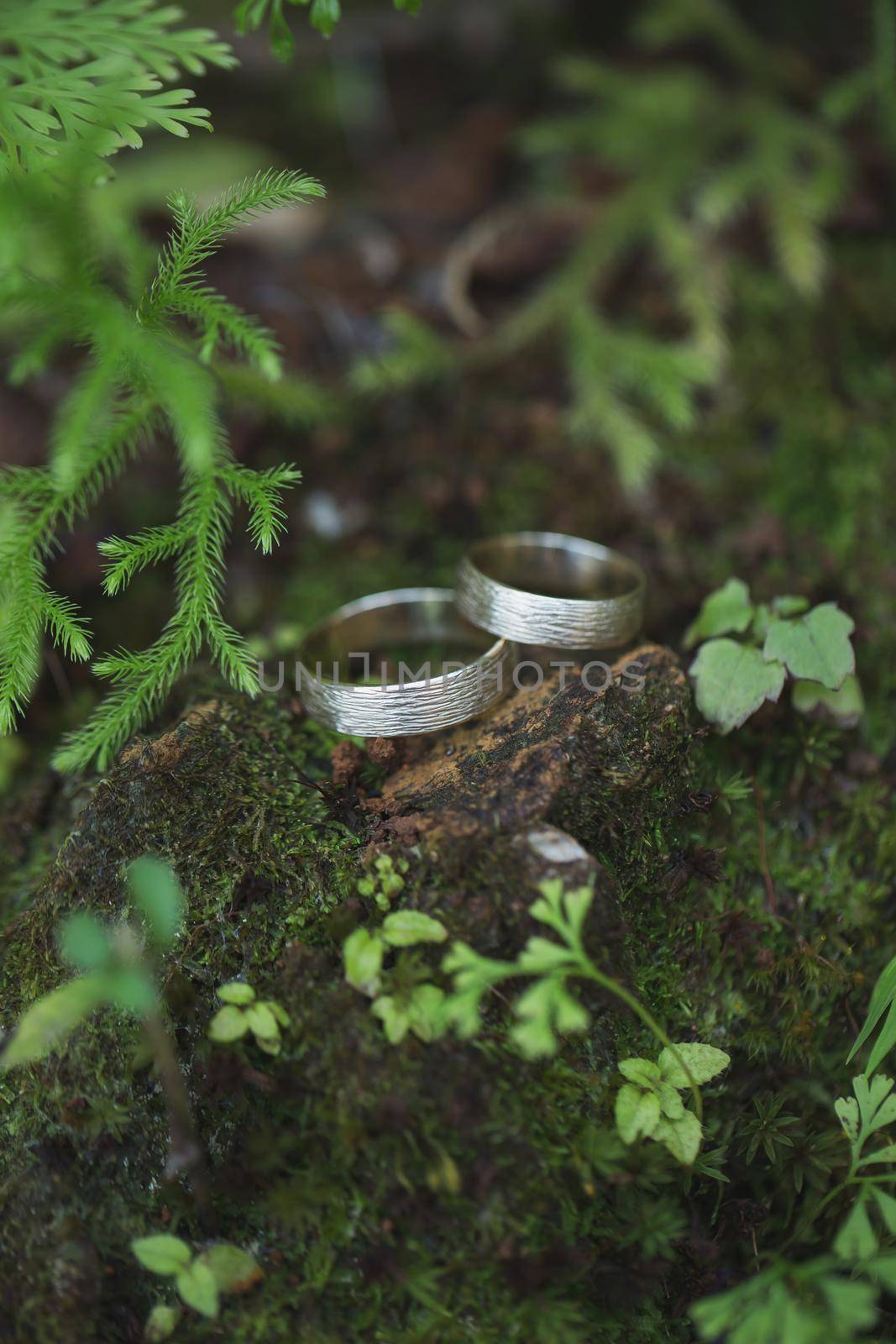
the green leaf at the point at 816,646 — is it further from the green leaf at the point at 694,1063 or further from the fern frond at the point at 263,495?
the fern frond at the point at 263,495

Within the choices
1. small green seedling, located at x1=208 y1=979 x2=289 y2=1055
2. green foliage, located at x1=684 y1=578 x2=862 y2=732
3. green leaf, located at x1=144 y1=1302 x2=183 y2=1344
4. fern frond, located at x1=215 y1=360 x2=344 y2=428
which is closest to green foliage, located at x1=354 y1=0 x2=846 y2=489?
fern frond, located at x1=215 y1=360 x2=344 y2=428

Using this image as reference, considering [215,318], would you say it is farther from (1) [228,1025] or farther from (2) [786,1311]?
(2) [786,1311]

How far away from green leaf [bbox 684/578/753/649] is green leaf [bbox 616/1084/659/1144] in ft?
4.43

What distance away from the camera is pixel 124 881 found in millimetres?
2238

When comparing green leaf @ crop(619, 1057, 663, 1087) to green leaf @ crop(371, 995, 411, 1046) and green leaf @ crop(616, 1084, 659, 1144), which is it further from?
green leaf @ crop(371, 995, 411, 1046)

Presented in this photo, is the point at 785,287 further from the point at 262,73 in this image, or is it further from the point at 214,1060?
the point at 214,1060

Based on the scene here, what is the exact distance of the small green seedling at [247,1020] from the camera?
1.92 m

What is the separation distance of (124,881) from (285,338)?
102 inches

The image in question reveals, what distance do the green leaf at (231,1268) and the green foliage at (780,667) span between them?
1.72 metres

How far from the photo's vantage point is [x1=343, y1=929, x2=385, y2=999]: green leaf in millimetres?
1922

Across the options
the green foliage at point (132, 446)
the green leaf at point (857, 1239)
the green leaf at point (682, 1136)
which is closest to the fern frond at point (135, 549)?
the green foliage at point (132, 446)

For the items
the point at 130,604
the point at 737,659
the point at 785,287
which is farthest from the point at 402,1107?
the point at 785,287

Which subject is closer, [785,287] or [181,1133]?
[181,1133]

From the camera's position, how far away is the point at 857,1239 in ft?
5.39
